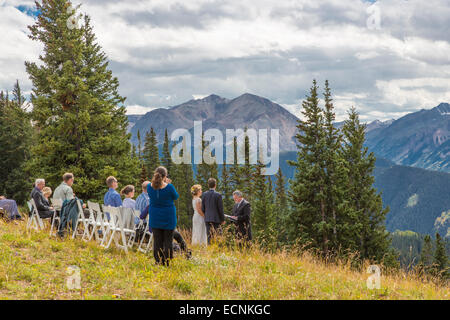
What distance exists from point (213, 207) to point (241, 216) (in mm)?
871

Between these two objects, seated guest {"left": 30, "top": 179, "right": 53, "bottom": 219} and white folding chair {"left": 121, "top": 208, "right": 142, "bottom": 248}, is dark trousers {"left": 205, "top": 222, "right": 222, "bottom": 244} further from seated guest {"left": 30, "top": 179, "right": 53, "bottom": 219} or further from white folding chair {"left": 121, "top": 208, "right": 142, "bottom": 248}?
seated guest {"left": 30, "top": 179, "right": 53, "bottom": 219}

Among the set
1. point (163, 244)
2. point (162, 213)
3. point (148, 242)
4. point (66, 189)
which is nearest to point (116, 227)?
point (148, 242)

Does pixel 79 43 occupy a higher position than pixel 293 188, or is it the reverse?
pixel 79 43

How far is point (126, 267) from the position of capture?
7988 millimetres

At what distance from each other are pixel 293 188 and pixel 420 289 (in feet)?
84.1

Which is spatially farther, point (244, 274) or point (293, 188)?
point (293, 188)

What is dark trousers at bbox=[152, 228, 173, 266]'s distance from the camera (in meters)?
8.27

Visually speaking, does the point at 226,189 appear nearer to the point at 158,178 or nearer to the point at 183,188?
the point at 183,188

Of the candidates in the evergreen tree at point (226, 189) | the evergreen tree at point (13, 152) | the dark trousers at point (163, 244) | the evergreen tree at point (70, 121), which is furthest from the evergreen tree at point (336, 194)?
the evergreen tree at point (13, 152)

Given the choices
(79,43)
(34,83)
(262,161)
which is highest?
(79,43)

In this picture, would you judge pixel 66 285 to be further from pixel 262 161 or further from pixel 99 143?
pixel 262 161

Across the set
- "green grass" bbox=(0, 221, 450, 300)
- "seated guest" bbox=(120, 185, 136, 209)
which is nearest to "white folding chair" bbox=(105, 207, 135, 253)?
"green grass" bbox=(0, 221, 450, 300)

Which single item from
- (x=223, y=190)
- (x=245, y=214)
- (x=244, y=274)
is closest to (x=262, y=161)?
(x=223, y=190)

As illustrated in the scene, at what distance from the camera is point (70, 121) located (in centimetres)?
2555
